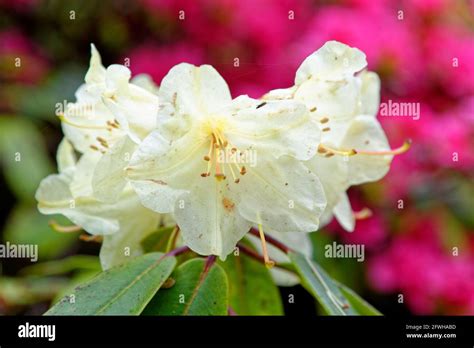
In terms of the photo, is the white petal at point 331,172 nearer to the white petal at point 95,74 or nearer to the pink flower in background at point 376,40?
the white petal at point 95,74

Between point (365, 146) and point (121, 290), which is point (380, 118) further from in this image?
point (121, 290)

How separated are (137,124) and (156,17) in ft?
3.59

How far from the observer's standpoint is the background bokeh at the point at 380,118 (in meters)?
1.44

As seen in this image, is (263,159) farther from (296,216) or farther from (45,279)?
(45,279)

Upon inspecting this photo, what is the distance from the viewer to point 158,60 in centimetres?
159

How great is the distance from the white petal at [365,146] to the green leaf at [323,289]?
10 cm

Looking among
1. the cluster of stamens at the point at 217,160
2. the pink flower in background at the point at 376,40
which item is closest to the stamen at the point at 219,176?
the cluster of stamens at the point at 217,160

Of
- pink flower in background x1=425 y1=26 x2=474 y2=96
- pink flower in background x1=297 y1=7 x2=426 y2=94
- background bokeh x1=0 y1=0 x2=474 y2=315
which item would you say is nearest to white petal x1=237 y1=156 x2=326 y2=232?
background bokeh x1=0 y1=0 x2=474 y2=315

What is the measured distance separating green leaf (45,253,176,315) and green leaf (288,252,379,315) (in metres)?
0.14

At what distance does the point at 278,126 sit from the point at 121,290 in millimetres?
226

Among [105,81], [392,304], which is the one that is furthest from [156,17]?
[105,81]

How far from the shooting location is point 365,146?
2.59 feet

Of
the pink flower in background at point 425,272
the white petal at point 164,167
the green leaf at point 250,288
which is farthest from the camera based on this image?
the pink flower in background at point 425,272

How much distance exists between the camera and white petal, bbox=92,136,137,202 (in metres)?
0.67
